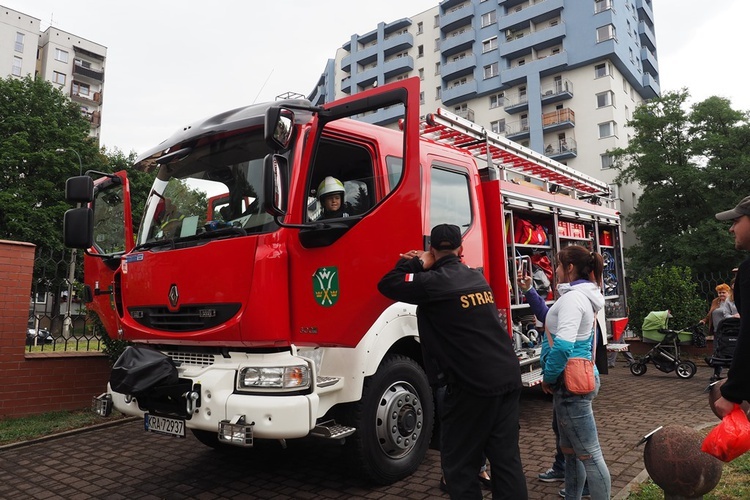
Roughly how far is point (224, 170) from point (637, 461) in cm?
442

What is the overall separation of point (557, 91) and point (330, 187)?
39.1 meters

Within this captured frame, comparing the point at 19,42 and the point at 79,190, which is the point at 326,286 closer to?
the point at 79,190

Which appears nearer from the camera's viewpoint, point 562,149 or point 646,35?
point 562,149

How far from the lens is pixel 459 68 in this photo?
44.3 metres

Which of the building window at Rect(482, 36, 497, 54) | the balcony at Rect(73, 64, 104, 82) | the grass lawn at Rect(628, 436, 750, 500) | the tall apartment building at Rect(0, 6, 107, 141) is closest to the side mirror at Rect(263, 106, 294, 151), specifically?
the grass lawn at Rect(628, 436, 750, 500)

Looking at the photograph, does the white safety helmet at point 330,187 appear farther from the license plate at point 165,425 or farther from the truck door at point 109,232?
the truck door at point 109,232

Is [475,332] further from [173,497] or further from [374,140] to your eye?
[173,497]

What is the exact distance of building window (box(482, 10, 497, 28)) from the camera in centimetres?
4362

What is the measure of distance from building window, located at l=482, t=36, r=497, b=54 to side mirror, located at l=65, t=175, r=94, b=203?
43370 millimetres

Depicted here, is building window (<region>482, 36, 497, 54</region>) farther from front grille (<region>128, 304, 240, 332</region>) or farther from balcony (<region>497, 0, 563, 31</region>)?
front grille (<region>128, 304, 240, 332</region>)

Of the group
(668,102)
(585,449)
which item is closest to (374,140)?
(585,449)

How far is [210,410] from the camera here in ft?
11.8

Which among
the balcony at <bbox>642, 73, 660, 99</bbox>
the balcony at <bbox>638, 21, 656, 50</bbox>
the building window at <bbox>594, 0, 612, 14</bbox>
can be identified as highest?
the balcony at <bbox>638, 21, 656, 50</bbox>

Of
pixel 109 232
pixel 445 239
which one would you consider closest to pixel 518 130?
pixel 109 232
